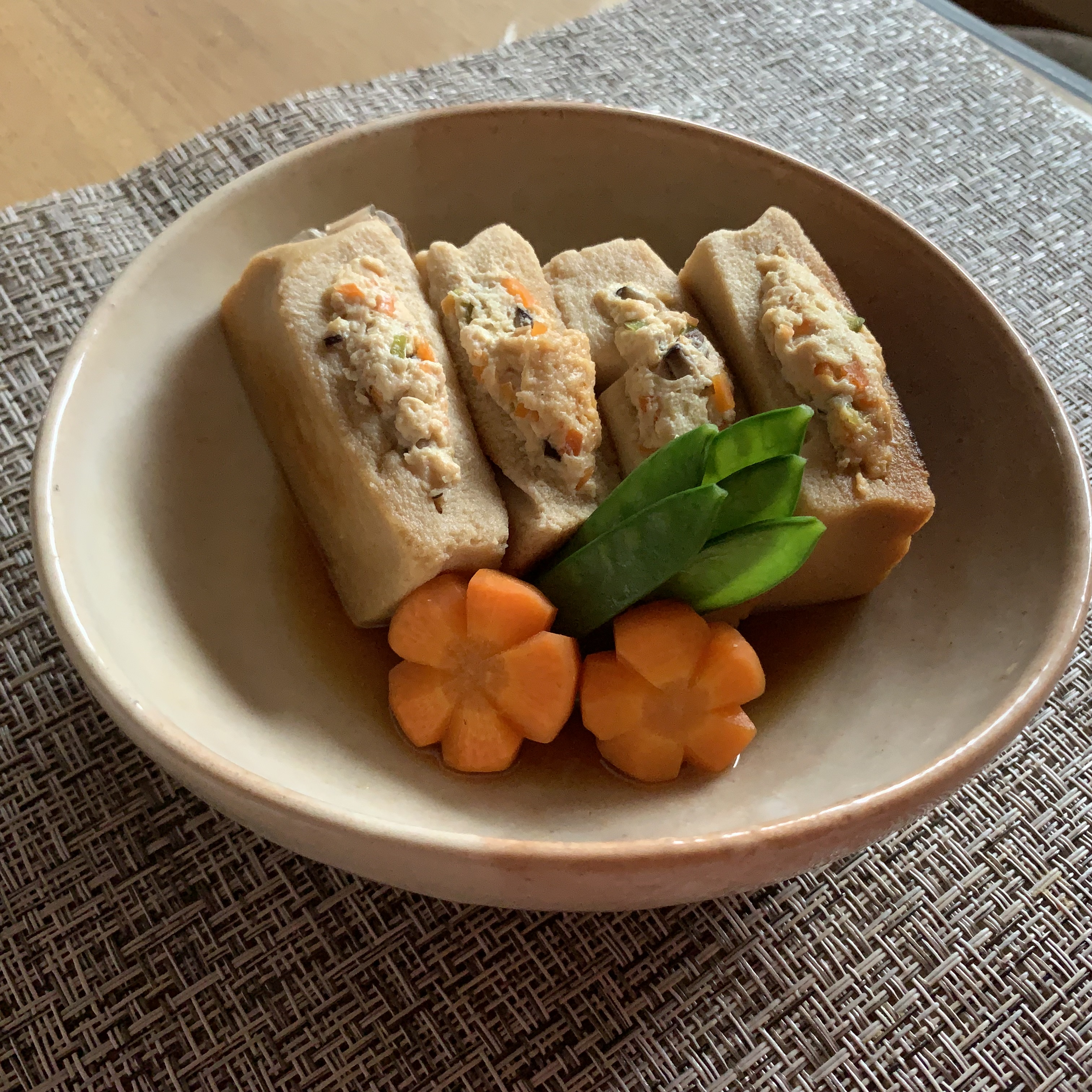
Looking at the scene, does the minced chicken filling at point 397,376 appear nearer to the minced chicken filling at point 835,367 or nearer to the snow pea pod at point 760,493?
the snow pea pod at point 760,493

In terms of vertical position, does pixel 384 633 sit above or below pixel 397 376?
below

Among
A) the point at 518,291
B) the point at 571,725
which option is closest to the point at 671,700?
the point at 571,725

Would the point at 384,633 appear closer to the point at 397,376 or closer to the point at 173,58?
the point at 397,376

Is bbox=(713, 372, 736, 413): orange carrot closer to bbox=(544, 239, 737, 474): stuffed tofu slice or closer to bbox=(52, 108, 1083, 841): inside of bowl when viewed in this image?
bbox=(544, 239, 737, 474): stuffed tofu slice

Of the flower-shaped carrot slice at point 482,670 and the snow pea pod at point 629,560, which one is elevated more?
the snow pea pod at point 629,560

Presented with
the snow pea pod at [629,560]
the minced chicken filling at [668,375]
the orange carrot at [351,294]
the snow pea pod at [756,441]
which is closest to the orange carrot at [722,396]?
the minced chicken filling at [668,375]

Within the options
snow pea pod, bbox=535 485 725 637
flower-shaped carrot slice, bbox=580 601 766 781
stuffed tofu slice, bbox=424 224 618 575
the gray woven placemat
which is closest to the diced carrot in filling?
stuffed tofu slice, bbox=424 224 618 575
